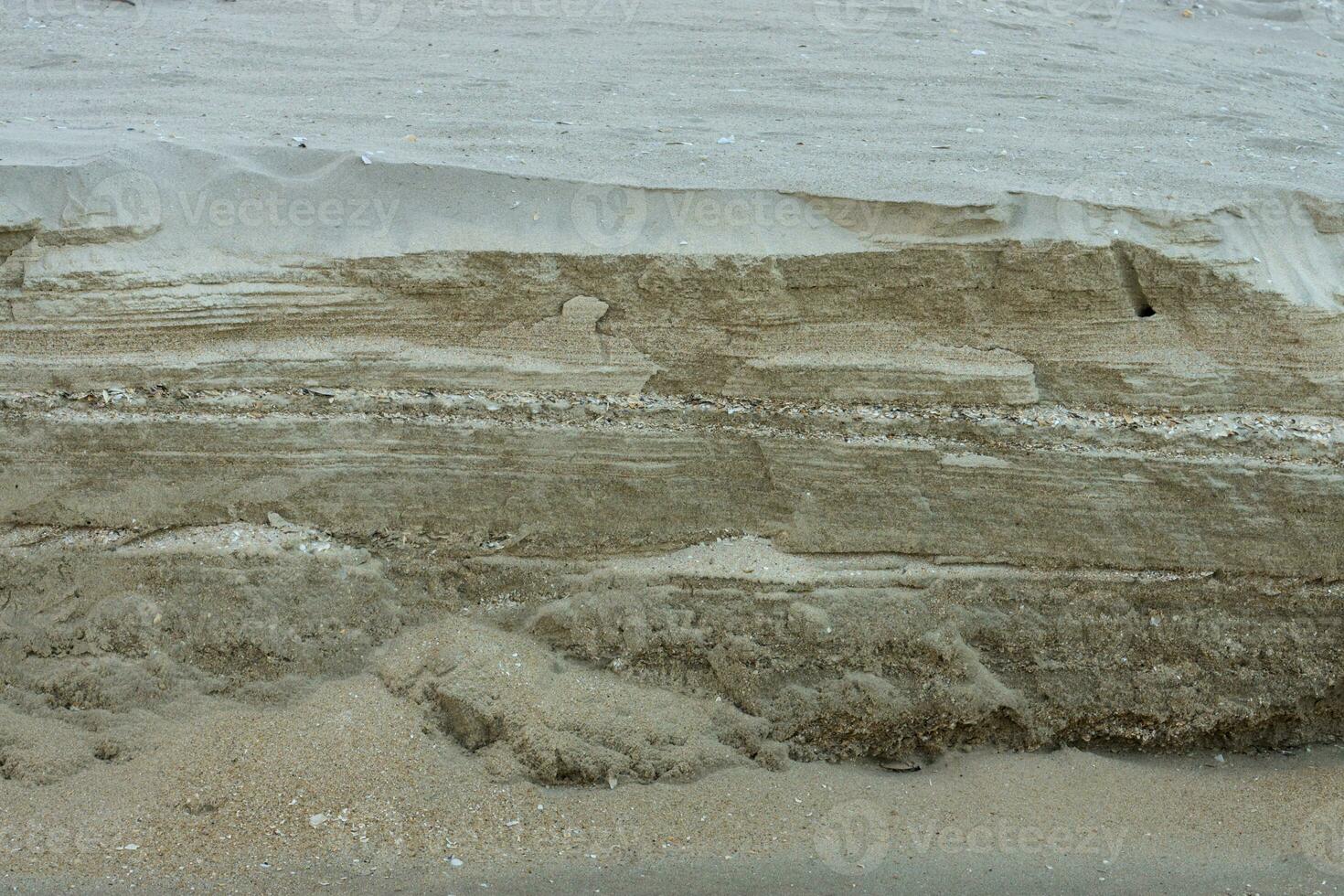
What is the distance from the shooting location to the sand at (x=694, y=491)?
110 inches

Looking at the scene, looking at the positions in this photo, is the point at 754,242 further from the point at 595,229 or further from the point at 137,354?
the point at 137,354

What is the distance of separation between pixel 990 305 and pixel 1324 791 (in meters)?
1.54

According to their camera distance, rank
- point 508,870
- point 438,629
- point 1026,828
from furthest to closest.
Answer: point 438,629 → point 1026,828 → point 508,870

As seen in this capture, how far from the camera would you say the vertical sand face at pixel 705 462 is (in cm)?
284

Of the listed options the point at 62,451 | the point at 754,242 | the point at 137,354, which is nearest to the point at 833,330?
the point at 754,242

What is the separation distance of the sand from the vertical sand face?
10 millimetres

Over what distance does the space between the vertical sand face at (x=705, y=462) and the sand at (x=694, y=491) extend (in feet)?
0.03

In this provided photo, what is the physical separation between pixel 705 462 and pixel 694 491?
3.4 inches

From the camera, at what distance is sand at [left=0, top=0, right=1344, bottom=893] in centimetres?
279

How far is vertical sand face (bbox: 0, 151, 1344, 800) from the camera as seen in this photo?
2844 mm

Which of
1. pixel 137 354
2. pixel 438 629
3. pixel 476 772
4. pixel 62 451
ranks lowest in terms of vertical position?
pixel 476 772

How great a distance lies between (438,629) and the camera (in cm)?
290

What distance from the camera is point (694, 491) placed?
2.95 meters

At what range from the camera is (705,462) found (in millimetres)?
2936
